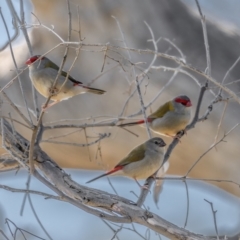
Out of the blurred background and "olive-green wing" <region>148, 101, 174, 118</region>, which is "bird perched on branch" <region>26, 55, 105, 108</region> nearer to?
"olive-green wing" <region>148, 101, 174, 118</region>

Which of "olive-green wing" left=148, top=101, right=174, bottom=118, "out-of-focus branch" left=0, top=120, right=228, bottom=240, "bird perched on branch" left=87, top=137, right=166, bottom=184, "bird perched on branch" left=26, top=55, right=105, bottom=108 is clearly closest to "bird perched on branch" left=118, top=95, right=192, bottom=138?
"olive-green wing" left=148, top=101, right=174, bottom=118

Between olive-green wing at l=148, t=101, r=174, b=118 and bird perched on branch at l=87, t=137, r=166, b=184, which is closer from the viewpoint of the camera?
bird perched on branch at l=87, t=137, r=166, b=184

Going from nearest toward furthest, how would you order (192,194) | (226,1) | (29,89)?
(226,1)
(29,89)
(192,194)

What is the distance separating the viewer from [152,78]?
8.30 feet

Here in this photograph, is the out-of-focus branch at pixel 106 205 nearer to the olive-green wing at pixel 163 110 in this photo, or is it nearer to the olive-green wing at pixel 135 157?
the olive-green wing at pixel 135 157

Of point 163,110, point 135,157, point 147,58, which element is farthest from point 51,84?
point 147,58

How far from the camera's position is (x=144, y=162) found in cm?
178

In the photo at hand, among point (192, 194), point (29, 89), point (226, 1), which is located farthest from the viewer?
point (192, 194)

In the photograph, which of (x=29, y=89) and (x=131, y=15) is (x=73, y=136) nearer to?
(x=29, y=89)

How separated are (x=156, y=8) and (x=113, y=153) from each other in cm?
84

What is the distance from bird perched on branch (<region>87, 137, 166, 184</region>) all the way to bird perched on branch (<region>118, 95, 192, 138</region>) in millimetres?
183

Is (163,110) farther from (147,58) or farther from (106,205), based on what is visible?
(106,205)

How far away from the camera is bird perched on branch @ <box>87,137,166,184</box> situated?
1.77m

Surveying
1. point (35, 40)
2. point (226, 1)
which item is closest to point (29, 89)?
point (35, 40)
